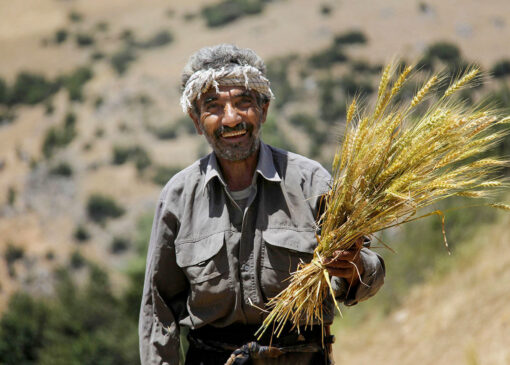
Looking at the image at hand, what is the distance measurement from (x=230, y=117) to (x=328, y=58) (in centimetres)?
4023

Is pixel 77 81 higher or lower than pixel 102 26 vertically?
lower

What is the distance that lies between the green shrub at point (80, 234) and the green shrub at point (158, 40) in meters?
19.4

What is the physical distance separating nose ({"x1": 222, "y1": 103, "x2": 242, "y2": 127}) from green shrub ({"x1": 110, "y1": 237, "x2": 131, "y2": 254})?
31.1 m

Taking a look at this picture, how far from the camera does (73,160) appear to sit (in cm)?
3784

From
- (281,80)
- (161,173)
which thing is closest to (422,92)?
(161,173)

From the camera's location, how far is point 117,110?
137 ft

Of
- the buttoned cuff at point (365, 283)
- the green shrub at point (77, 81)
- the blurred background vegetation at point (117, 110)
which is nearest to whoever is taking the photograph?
the buttoned cuff at point (365, 283)

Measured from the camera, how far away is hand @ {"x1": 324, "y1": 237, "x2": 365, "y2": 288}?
2.30 m

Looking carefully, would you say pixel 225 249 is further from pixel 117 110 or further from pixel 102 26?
pixel 102 26

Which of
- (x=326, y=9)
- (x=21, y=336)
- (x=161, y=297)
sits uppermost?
(x=326, y=9)

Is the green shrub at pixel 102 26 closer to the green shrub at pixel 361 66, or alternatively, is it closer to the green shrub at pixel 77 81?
the green shrub at pixel 77 81

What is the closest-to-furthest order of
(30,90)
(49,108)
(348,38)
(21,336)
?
(21,336)
(348,38)
(49,108)
(30,90)

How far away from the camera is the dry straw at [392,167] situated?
222 centimetres

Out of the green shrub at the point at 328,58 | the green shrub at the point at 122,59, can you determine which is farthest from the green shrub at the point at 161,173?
the green shrub at the point at 328,58
